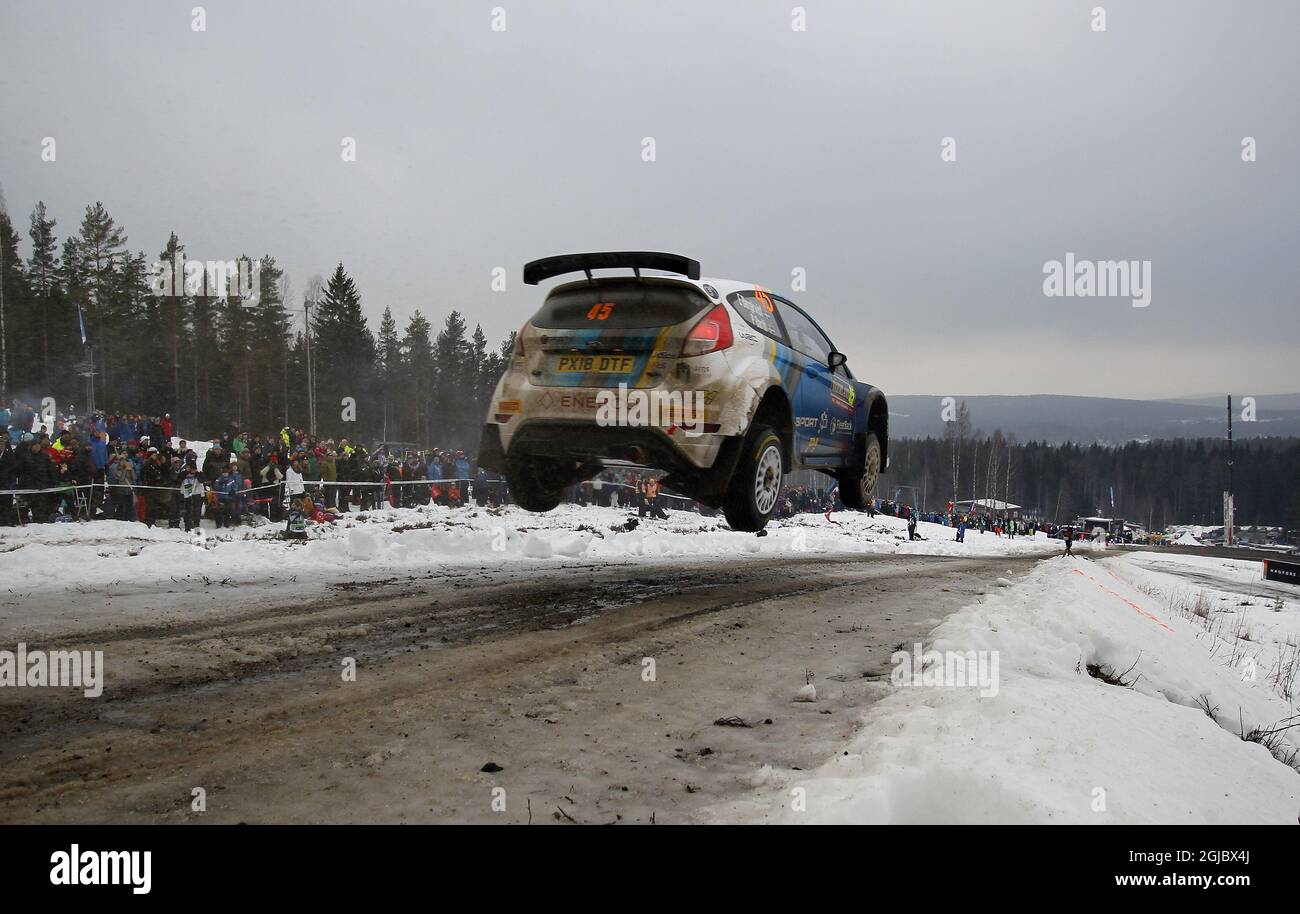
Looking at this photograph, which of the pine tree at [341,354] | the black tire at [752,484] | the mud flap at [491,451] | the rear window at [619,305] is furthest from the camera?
the pine tree at [341,354]

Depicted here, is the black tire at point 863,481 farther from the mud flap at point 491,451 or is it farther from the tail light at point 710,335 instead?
the mud flap at point 491,451

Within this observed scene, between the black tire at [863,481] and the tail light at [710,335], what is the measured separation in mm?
3665

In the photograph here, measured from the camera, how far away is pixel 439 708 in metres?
3.79

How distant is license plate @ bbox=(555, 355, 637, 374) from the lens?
6.43 metres

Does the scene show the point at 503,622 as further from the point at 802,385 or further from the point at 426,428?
the point at 426,428

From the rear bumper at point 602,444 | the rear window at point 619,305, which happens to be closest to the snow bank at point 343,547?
the rear bumper at point 602,444

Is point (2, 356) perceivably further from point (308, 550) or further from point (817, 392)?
point (817, 392)

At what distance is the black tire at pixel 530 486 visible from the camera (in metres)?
7.23

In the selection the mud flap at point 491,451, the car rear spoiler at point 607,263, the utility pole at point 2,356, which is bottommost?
the mud flap at point 491,451

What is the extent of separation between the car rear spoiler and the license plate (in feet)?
2.52

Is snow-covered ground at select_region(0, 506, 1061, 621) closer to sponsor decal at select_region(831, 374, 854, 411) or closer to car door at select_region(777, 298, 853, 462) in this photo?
car door at select_region(777, 298, 853, 462)

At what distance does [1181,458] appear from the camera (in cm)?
13250
